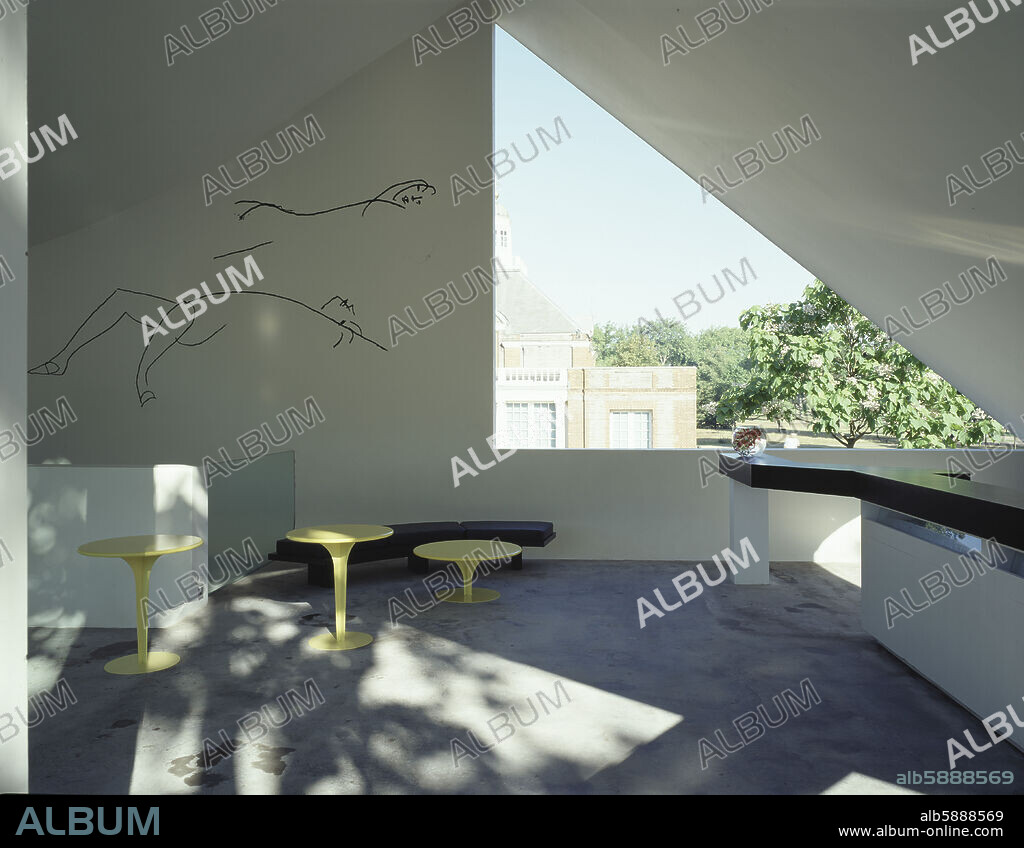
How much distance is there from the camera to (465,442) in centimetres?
738

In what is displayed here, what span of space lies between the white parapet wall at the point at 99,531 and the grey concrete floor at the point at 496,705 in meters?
0.16

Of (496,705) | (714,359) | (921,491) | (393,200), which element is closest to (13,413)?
(496,705)

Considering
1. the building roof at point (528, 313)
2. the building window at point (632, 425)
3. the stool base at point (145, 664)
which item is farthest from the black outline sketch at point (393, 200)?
the building roof at point (528, 313)

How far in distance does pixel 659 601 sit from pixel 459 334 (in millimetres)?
3044

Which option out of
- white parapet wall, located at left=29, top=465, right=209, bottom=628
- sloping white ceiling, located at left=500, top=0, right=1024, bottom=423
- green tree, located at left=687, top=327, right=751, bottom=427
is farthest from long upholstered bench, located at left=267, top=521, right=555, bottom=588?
green tree, located at left=687, top=327, right=751, bottom=427

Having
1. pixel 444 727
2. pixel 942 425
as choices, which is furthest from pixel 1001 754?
pixel 942 425

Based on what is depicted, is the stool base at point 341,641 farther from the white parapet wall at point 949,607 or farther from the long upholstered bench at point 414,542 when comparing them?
the white parapet wall at point 949,607

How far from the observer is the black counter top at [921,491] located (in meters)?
3.07

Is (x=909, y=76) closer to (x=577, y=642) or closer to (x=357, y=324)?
(x=577, y=642)

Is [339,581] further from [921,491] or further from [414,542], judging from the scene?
[921,491]

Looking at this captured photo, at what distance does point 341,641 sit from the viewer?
4645 mm

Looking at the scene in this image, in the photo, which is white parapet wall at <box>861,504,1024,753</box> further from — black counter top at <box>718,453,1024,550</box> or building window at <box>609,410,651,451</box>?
building window at <box>609,410,651,451</box>

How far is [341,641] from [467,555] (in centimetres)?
113

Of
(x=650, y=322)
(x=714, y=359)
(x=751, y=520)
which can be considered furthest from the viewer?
(x=714, y=359)
